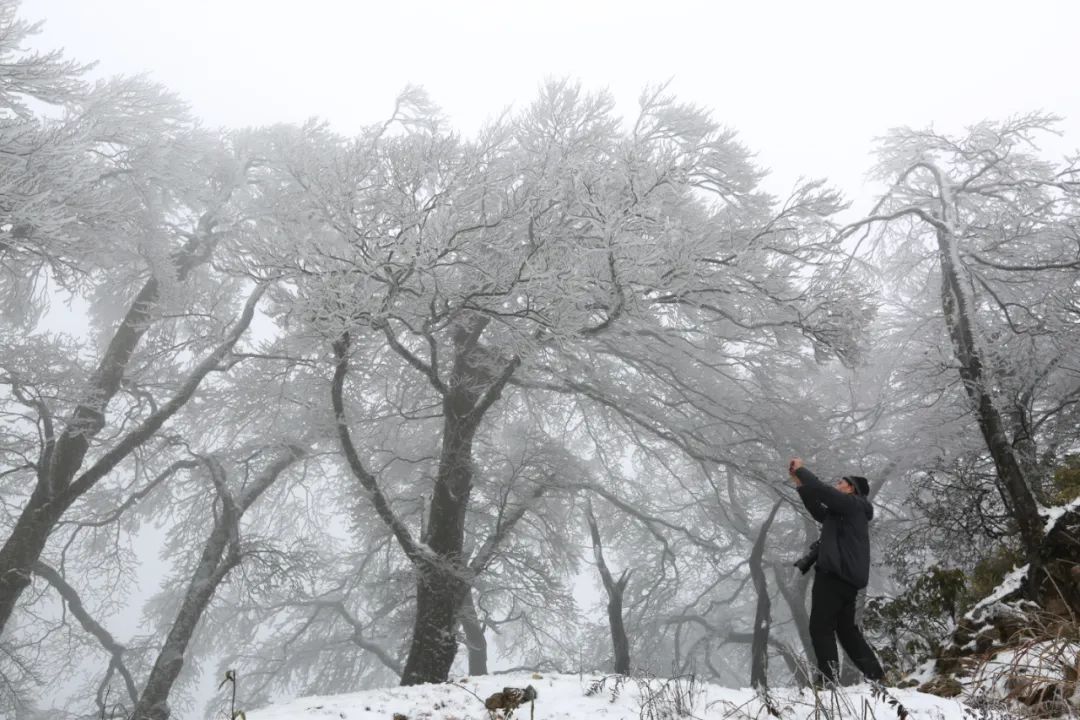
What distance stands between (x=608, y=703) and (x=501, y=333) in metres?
4.92

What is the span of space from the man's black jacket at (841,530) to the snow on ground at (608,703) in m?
0.71

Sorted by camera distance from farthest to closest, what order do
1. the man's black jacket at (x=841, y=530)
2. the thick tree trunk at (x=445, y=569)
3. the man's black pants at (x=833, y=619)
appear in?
1. the thick tree trunk at (x=445, y=569)
2. the man's black jacket at (x=841, y=530)
3. the man's black pants at (x=833, y=619)

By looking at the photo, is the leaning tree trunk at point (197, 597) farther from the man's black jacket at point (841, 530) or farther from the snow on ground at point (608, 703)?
the man's black jacket at point (841, 530)

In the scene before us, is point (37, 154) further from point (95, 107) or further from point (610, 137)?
point (610, 137)

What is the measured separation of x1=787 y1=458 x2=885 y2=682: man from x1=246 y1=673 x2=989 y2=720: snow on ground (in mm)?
395

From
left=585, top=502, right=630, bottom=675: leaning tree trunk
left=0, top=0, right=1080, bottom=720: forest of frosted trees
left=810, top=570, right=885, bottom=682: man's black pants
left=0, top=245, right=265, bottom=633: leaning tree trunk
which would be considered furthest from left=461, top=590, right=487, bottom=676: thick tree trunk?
left=810, top=570, right=885, bottom=682: man's black pants

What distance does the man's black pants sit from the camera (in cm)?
418

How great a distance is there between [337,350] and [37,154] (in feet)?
11.4

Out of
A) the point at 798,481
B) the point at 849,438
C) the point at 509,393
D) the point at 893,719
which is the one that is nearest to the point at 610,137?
the point at 509,393

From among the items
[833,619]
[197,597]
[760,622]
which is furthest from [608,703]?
[760,622]

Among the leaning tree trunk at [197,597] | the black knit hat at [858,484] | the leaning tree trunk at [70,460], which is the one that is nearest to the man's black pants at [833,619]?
the black knit hat at [858,484]

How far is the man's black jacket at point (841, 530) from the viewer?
14.1 feet

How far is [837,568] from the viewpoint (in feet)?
14.1

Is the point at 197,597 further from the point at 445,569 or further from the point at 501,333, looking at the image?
the point at 501,333
